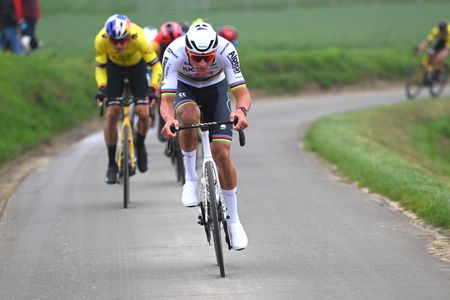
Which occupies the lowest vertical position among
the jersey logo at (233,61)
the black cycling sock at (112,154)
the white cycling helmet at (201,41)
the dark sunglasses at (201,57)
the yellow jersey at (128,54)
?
the black cycling sock at (112,154)

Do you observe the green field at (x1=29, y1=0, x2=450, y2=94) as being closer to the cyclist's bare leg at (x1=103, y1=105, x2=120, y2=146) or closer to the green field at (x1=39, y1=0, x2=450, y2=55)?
the green field at (x1=39, y1=0, x2=450, y2=55)

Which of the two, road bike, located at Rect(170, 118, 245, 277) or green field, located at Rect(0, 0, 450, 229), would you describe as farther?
green field, located at Rect(0, 0, 450, 229)

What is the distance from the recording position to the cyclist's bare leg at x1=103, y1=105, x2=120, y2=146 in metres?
12.3

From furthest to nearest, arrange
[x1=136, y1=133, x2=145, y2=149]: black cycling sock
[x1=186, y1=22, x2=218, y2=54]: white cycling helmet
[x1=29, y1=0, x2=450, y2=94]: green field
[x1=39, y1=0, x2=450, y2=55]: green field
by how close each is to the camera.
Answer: [x1=39, y1=0, x2=450, y2=55]: green field, [x1=29, y1=0, x2=450, y2=94]: green field, [x1=136, y1=133, x2=145, y2=149]: black cycling sock, [x1=186, y1=22, x2=218, y2=54]: white cycling helmet

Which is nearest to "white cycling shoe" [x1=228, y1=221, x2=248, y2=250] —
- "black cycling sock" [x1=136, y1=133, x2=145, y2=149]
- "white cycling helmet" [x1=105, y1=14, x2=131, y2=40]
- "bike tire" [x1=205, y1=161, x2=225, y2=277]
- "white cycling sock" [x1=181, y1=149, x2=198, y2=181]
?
"bike tire" [x1=205, y1=161, x2=225, y2=277]

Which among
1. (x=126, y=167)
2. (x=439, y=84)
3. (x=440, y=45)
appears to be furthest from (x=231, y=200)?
(x=439, y=84)

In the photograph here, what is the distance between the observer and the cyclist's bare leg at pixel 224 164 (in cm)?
875

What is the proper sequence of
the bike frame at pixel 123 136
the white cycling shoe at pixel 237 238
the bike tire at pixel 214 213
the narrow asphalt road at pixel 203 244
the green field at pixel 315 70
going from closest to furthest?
the narrow asphalt road at pixel 203 244
the bike tire at pixel 214 213
the white cycling shoe at pixel 237 238
the bike frame at pixel 123 136
the green field at pixel 315 70

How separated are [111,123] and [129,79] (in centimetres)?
58

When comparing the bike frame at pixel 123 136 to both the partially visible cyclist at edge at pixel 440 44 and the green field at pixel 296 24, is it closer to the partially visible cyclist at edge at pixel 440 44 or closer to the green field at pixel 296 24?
the partially visible cyclist at edge at pixel 440 44

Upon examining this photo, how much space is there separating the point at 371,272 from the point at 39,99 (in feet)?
45.9

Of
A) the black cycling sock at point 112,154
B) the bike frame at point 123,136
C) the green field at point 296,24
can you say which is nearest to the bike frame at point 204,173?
the bike frame at point 123,136

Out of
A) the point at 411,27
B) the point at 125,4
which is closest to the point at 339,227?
the point at 411,27

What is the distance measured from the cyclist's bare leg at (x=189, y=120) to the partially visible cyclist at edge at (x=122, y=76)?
3053 millimetres
